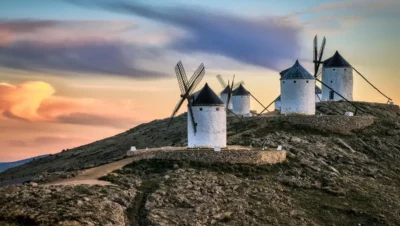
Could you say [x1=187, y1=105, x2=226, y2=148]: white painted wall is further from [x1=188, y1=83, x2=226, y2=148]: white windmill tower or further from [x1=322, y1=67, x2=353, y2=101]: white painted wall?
[x1=322, y1=67, x2=353, y2=101]: white painted wall

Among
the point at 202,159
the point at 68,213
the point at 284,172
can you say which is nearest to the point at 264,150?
the point at 284,172

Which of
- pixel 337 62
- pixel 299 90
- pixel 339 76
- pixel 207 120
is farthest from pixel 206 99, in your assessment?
pixel 337 62

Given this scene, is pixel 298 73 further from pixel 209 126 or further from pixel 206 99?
pixel 209 126

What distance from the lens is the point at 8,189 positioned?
3519 cm

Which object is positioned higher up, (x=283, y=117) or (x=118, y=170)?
(x=283, y=117)

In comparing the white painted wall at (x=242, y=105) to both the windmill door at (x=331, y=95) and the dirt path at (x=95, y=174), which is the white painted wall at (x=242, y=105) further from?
the dirt path at (x=95, y=174)

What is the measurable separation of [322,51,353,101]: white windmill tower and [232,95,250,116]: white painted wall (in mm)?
Result: 12525

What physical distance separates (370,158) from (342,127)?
6.20 meters

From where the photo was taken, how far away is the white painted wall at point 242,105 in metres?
81.4

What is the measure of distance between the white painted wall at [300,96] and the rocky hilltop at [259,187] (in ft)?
14.3

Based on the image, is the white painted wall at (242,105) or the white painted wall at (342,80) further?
the white painted wall at (242,105)

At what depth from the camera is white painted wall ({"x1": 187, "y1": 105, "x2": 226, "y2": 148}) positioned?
5050 cm

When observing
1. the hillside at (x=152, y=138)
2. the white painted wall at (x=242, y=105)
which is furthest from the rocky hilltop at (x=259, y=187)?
the white painted wall at (x=242, y=105)

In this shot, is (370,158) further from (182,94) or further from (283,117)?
(182,94)
